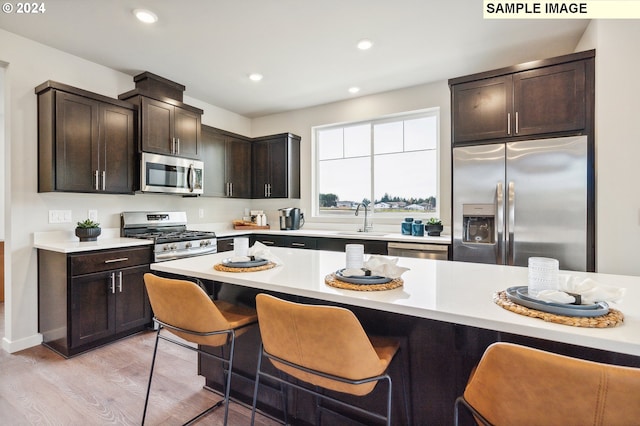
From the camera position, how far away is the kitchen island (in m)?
0.88

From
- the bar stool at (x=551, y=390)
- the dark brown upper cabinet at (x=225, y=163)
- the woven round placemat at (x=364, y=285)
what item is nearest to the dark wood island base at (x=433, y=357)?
the woven round placemat at (x=364, y=285)

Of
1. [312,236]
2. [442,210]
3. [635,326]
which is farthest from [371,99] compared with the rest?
[635,326]

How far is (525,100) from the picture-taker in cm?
271

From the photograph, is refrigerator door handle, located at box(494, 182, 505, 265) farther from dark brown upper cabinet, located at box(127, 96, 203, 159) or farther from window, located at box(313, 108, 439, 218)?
dark brown upper cabinet, located at box(127, 96, 203, 159)

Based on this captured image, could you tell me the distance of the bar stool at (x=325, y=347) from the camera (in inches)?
39.9

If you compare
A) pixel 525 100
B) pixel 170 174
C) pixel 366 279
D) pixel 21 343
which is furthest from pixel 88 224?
pixel 525 100

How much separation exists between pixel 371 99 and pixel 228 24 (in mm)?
2159

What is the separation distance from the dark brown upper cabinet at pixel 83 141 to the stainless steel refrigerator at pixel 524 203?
3268 mm

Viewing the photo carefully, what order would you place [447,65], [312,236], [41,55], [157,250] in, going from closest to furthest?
[41,55], [157,250], [447,65], [312,236]

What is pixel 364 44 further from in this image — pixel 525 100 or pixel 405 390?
pixel 405 390

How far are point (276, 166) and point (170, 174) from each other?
61.0 inches

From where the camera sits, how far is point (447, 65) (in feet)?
10.8

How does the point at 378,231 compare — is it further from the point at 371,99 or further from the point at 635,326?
the point at 635,326

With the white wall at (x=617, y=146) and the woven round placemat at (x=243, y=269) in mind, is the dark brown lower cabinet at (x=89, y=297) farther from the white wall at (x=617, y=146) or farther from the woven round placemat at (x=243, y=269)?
the white wall at (x=617, y=146)
